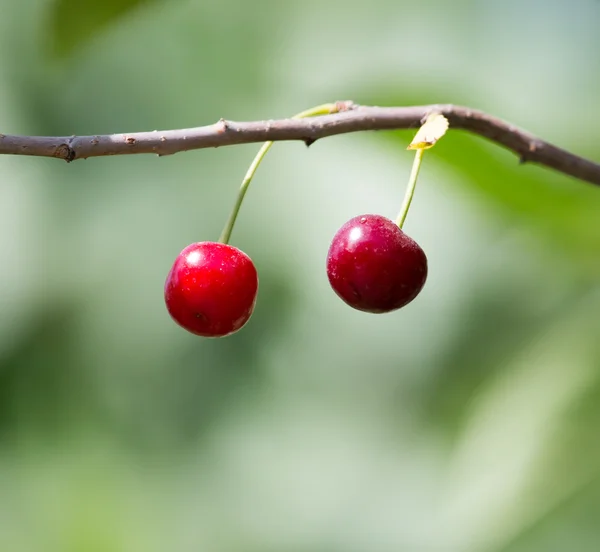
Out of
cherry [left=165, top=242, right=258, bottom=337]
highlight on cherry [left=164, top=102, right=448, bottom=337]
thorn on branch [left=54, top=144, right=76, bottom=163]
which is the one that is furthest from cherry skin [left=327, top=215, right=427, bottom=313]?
thorn on branch [left=54, top=144, right=76, bottom=163]

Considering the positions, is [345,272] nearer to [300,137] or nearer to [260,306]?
[300,137]

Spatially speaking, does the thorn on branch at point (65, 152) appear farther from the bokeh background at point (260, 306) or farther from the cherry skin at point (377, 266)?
the bokeh background at point (260, 306)

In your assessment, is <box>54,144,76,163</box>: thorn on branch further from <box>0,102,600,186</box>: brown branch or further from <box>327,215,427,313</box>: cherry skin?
<box>327,215,427,313</box>: cherry skin

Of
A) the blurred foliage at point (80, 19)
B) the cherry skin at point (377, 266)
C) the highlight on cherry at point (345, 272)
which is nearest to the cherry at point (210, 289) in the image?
the highlight on cherry at point (345, 272)

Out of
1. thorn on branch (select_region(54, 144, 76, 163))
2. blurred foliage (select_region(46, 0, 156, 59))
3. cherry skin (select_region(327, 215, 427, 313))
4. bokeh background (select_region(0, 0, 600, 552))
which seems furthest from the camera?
bokeh background (select_region(0, 0, 600, 552))

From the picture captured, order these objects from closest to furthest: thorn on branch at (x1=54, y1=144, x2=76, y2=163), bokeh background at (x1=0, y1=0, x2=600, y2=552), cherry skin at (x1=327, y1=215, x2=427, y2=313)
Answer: thorn on branch at (x1=54, y1=144, x2=76, y2=163) → cherry skin at (x1=327, y1=215, x2=427, y2=313) → bokeh background at (x1=0, y1=0, x2=600, y2=552)

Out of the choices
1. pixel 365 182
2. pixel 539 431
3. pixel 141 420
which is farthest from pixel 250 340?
pixel 539 431
